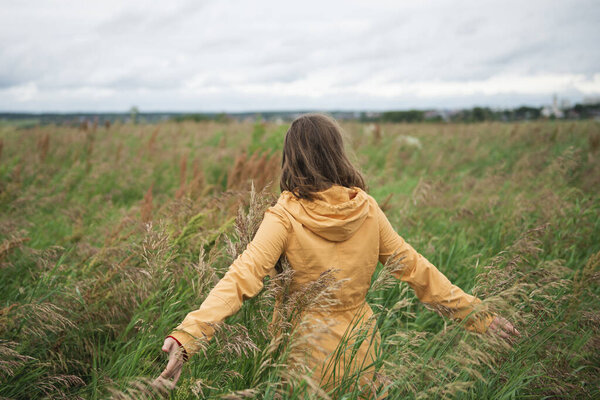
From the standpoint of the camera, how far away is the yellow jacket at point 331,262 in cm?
165

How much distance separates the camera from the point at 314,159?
1.87m

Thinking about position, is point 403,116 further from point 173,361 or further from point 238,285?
point 173,361

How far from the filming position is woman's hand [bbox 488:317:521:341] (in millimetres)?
1812

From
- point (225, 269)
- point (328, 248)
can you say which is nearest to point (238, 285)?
point (328, 248)

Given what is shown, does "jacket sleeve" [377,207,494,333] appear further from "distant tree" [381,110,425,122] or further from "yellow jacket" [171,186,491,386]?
"distant tree" [381,110,425,122]

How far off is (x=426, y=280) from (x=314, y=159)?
2.98 ft

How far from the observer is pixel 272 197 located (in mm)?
2703

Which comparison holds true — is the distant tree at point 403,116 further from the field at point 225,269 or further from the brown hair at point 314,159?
the brown hair at point 314,159

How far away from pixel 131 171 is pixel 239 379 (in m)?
6.35

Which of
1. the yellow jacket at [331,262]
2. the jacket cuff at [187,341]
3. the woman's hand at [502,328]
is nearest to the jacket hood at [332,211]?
the yellow jacket at [331,262]

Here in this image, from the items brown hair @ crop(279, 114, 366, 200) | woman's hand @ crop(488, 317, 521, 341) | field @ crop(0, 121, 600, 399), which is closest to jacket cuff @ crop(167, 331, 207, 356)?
field @ crop(0, 121, 600, 399)

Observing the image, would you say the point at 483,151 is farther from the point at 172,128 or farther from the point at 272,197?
the point at 172,128

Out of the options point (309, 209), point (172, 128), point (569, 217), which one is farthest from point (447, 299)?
point (172, 128)

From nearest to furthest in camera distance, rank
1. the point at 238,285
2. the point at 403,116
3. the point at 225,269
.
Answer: the point at 238,285, the point at 225,269, the point at 403,116
